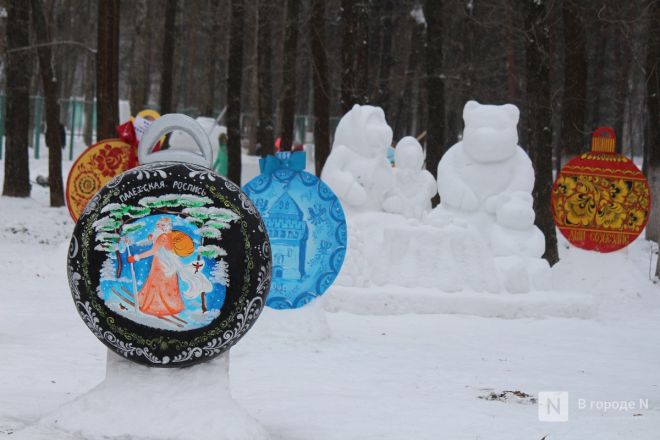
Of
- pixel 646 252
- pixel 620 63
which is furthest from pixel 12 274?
pixel 620 63

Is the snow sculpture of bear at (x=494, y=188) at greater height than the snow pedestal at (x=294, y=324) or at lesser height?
greater

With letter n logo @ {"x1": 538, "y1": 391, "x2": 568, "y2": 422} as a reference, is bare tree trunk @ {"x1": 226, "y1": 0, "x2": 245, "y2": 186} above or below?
above

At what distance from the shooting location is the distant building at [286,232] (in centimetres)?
957

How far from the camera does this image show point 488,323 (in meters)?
11.0

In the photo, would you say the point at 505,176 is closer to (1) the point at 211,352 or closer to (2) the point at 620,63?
(1) the point at 211,352

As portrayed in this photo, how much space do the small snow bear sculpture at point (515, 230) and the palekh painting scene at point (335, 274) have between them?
0.08 feet

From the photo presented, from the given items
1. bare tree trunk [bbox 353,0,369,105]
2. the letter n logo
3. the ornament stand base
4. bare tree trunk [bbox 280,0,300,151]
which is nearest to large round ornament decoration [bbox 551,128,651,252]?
bare tree trunk [bbox 353,0,369,105]

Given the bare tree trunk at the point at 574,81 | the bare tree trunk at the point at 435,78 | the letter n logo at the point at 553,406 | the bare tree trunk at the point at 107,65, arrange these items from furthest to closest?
1. the bare tree trunk at the point at 435,78
2. the bare tree trunk at the point at 574,81
3. the bare tree trunk at the point at 107,65
4. the letter n logo at the point at 553,406

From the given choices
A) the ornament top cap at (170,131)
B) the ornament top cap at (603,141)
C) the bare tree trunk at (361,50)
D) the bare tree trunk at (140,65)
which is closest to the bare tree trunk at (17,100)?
the bare tree trunk at (140,65)

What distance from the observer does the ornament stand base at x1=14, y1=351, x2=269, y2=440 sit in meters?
5.49

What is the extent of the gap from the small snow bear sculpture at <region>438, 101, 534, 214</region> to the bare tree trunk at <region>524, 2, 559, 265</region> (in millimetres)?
3067

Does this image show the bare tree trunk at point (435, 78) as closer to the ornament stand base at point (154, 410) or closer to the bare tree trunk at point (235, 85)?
the bare tree trunk at point (235, 85)

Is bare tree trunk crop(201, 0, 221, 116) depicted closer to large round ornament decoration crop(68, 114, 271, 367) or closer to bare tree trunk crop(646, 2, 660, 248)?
Answer: bare tree trunk crop(646, 2, 660, 248)

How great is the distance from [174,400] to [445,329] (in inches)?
204
